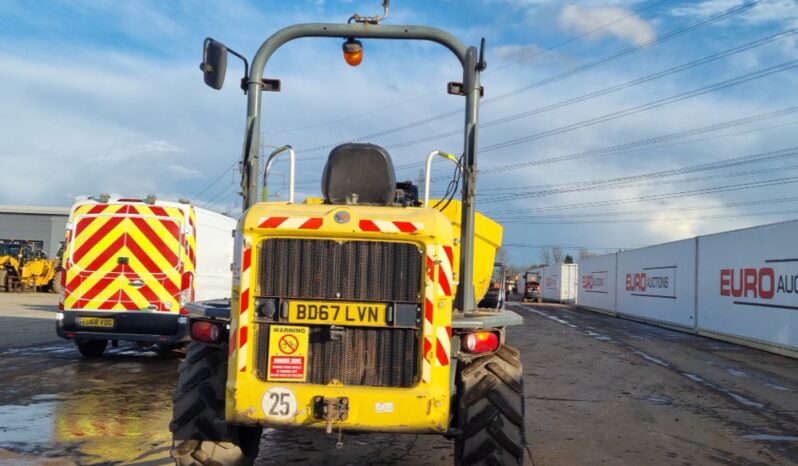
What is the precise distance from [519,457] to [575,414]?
438 cm

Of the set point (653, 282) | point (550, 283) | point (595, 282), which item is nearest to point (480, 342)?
point (653, 282)

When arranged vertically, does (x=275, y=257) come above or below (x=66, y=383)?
above

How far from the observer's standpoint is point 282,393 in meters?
4.25

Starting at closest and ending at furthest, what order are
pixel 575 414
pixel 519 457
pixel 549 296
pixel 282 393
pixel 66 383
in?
pixel 282 393 → pixel 519 457 → pixel 575 414 → pixel 66 383 → pixel 549 296

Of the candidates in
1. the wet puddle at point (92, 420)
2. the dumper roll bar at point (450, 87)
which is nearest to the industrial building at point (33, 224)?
the wet puddle at point (92, 420)

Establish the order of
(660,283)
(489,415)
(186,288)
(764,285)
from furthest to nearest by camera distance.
→ 1. (660,283)
2. (764,285)
3. (186,288)
4. (489,415)

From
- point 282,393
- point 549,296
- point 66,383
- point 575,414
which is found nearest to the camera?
point 282,393

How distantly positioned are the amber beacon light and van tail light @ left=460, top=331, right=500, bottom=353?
2.33 m

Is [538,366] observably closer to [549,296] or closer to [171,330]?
[171,330]

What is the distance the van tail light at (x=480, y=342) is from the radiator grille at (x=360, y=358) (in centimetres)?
48

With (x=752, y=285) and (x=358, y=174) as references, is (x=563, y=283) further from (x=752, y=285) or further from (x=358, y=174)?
(x=358, y=174)

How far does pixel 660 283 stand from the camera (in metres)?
28.2

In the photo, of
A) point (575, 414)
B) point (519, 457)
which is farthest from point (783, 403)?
point (519, 457)

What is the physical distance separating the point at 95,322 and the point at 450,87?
27.8 ft
